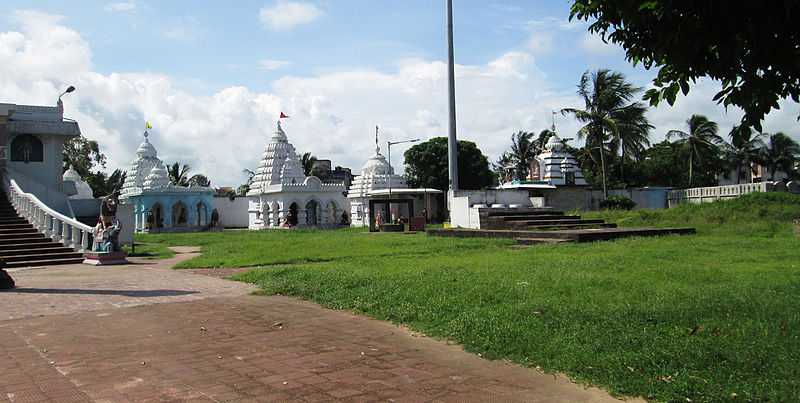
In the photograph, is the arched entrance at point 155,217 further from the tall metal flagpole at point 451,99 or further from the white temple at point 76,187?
the tall metal flagpole at point 451,99

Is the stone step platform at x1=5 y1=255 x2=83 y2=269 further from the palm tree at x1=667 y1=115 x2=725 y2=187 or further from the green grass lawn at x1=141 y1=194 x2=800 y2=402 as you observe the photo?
the palm tree at x1=667 y1=115 x2=725 y2=187

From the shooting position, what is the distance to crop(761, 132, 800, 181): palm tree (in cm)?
6147

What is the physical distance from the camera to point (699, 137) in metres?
48.7

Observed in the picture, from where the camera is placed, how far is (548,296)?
779cm

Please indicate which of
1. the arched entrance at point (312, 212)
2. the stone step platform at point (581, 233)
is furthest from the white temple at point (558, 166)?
the stone step platform at point (581, 233)

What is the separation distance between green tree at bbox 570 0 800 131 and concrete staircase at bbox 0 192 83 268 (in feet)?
52.5

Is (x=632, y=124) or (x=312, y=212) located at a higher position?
(x=632, y=124)

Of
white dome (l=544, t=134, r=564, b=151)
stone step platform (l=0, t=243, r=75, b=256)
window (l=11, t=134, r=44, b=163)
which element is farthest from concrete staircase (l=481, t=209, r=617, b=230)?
white dome (l=544, t=134, r=564, b=151)

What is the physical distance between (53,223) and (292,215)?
30.6 meters

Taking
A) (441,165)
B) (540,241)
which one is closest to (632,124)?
(540,241)

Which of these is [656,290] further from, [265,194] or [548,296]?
[265,194]

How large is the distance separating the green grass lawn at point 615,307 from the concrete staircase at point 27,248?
5809mm

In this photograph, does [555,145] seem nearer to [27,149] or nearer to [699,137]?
[699,137]

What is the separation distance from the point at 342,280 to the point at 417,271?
54.0 inches
